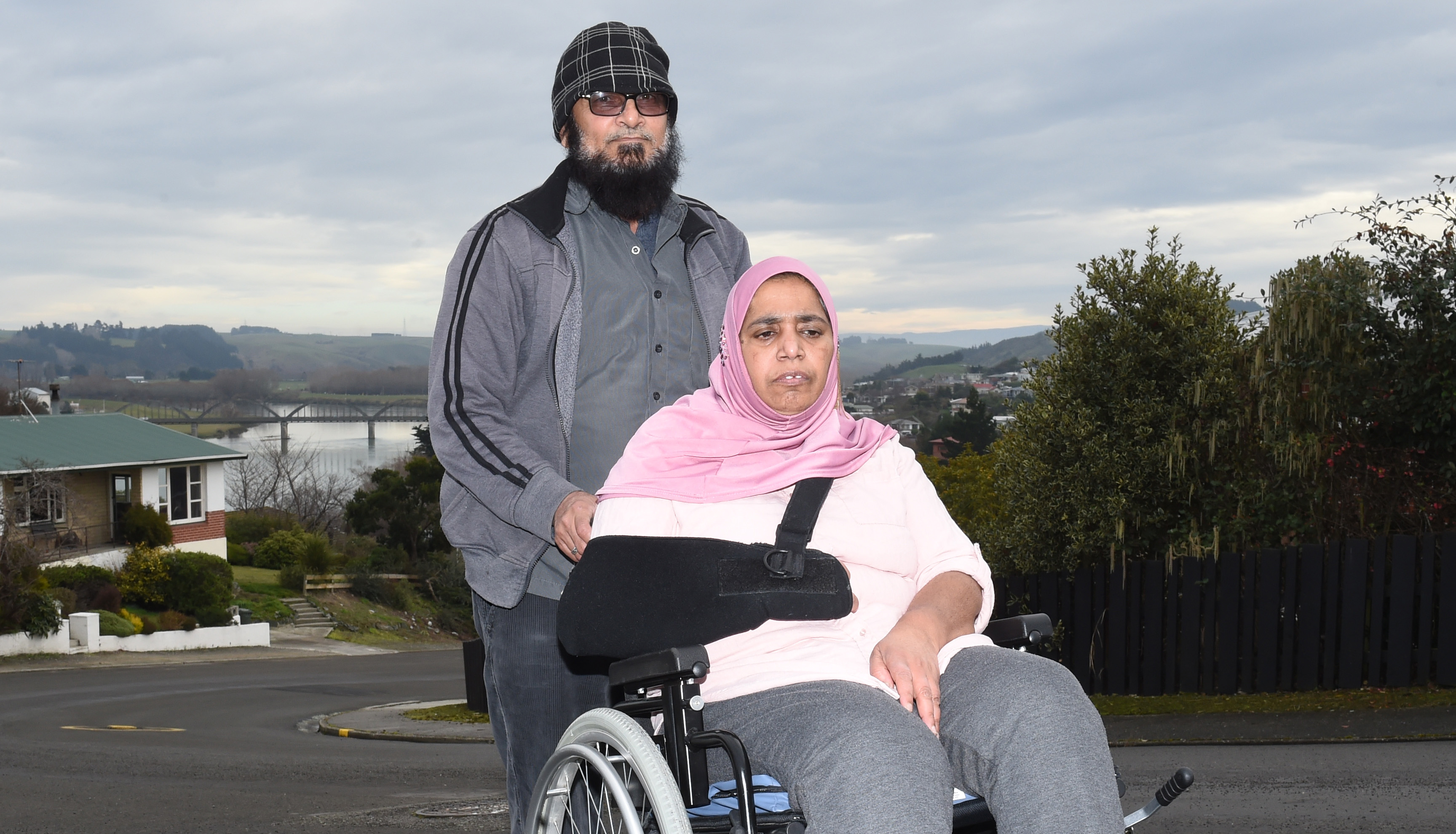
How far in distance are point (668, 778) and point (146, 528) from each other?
1613 inches

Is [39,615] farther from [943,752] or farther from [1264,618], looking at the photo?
[943,752]

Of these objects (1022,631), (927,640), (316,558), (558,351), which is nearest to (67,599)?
(316,558)

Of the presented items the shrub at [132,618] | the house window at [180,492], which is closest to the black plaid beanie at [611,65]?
the shrub at [132,618]

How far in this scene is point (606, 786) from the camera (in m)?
2.40

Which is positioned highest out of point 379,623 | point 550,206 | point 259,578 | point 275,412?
point 275,412

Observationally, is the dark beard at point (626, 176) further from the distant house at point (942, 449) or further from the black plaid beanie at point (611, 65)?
the distant house at point (942, 449)

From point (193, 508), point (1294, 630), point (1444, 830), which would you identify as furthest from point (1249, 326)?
point (193, 508)

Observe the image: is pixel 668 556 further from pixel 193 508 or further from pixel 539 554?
pixel 193 508

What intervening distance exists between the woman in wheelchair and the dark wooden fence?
8214mm

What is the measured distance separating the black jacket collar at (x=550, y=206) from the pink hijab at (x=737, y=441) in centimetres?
45

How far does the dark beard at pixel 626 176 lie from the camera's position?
2793mm

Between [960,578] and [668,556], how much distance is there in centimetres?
66

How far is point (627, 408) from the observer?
2.77 m

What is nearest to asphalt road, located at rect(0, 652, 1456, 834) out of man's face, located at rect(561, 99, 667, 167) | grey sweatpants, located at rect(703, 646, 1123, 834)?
grey sweatpants, located at rect(703, 646, 1123, 834)
